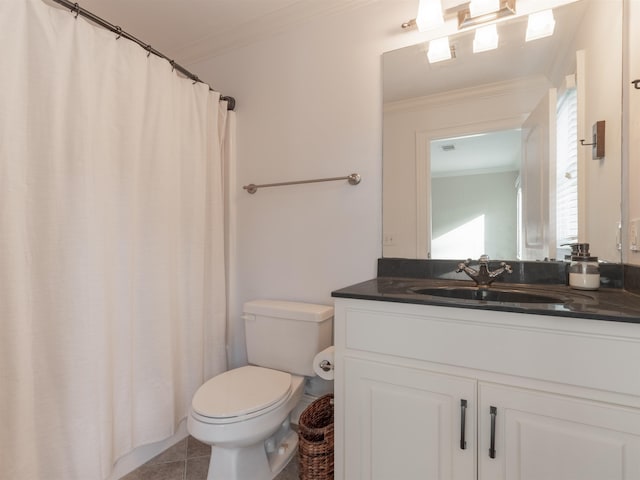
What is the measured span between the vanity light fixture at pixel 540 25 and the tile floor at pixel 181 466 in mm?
2144

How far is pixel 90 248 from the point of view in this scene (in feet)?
4.00

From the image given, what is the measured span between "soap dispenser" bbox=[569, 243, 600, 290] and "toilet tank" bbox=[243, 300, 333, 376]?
99cm

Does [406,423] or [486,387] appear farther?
[406,423]

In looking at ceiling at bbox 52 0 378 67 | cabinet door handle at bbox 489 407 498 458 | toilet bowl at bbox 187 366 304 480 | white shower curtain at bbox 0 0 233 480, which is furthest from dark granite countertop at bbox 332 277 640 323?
ceiling at bbox 52 0 378 67

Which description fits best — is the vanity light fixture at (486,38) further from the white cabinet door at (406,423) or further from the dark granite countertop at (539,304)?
the white cabinet door at (406,423)

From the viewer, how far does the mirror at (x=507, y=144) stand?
1196 millimetres

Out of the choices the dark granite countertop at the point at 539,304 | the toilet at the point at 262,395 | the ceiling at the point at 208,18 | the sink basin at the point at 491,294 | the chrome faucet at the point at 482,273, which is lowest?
the toilet at the point at 262,395

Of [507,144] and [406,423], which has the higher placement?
[507,144]

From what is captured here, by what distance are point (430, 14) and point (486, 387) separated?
1466 millimetres

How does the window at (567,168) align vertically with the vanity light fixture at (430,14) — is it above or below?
below

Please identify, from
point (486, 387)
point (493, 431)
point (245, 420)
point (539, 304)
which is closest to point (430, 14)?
point (539, 304)

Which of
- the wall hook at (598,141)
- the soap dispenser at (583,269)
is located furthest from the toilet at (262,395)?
the wall hook at (598,141)

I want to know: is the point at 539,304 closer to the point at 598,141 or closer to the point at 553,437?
the point at 553,437

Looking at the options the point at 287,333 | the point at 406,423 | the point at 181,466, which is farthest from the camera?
the point at 287,333
